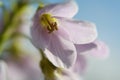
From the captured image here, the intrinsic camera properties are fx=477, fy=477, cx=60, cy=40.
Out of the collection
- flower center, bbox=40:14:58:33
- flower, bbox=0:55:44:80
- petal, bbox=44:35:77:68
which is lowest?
petal, bbox=44:35:77:68

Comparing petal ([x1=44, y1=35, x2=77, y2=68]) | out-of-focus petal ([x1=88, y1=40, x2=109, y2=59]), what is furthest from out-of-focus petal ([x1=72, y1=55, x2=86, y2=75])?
petal ([x1=44, y1=35, x2=77, y2=68])

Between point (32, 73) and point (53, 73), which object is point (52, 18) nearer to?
point (53, 73)

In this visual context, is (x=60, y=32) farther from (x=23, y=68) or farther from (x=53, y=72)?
(x=23, y=68)

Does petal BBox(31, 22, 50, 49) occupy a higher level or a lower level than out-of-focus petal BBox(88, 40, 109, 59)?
lower

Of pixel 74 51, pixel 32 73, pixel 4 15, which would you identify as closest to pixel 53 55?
pixel 74 51

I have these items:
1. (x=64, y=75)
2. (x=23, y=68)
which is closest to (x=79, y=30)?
(x=64, y=75)

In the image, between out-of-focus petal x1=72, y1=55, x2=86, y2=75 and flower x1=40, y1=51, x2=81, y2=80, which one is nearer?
flower x1=40, y1=51, x2=81, y2=80

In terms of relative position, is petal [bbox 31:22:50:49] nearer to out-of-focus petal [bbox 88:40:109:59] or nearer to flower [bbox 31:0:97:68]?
flower [bbox 31:0:97:68]

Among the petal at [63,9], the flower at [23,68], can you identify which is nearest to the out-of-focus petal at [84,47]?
the petal at [63,9]
